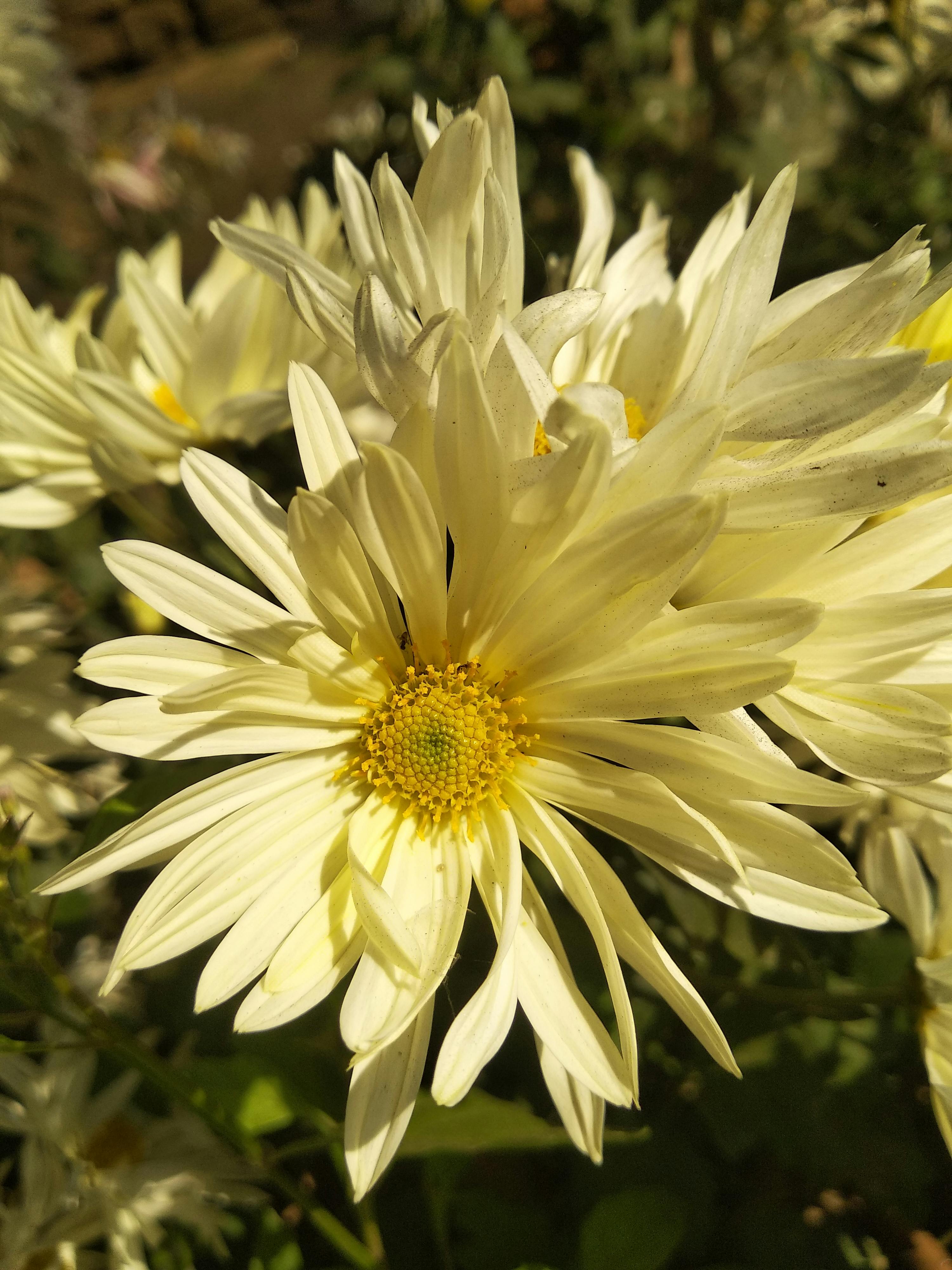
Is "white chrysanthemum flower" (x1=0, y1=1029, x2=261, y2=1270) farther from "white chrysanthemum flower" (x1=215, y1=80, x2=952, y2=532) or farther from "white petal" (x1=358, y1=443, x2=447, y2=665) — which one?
"white chrysanthemum flower" (x1=215, y1=80, x2=952, y2=532)

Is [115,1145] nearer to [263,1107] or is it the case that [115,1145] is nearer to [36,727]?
[263,1107]

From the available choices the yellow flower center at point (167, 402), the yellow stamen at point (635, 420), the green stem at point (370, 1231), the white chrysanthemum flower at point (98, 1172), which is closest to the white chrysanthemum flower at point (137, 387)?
the yellow flower center at point (167, 402)

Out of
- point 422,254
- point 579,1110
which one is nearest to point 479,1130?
point 579,1110

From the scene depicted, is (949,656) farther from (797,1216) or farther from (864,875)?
(797,1216)

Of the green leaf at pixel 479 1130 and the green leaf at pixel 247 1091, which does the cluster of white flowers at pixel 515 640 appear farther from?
the green leaf at pixel 247 1091

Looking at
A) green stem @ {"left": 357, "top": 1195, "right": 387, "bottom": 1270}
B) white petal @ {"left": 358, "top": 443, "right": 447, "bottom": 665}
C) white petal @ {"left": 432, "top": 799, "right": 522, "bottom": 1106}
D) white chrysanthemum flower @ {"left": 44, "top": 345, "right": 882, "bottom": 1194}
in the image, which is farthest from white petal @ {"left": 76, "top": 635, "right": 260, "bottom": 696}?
green stem @ {"left": 357, "top": 1195, "right": 387, "bottom": 1270}

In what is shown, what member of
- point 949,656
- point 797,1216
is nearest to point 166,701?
point 949,656
